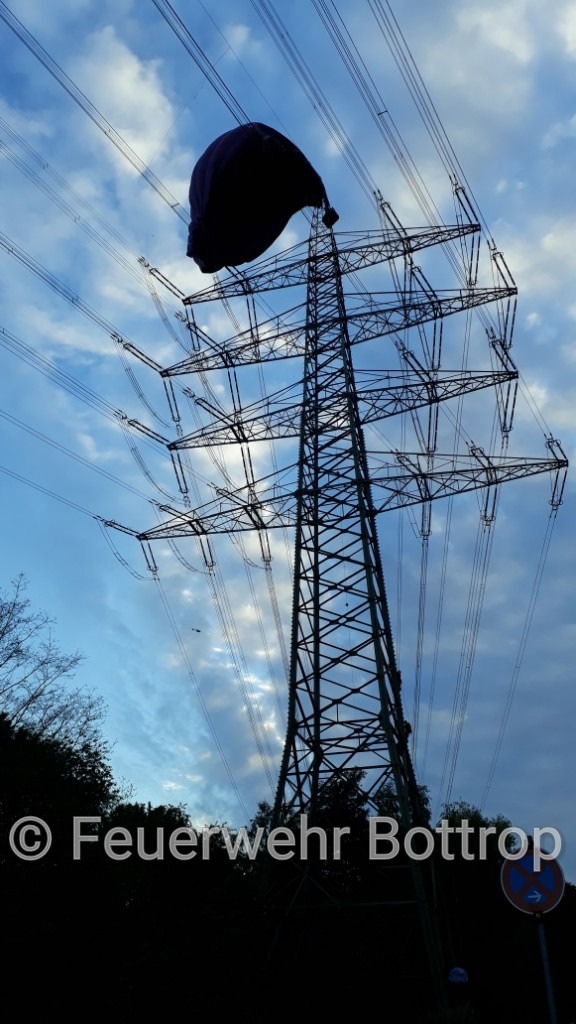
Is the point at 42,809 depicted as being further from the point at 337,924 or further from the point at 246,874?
the point at 337,924

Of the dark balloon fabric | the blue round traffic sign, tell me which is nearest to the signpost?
the blue round traffic sign

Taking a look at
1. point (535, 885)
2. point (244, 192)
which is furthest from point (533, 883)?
point (244, 192)

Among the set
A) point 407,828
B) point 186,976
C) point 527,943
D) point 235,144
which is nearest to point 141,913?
point 186,976

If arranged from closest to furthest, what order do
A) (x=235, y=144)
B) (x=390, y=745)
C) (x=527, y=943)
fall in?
(x=235, y=144), (x=390, y=745), (x=527, y=943)

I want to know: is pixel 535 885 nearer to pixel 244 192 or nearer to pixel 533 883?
pixel 533 883

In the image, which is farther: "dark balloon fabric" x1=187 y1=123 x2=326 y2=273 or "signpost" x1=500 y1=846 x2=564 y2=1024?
"dark balloon fabric" x1=187 y1=123 x2=326 y2=273

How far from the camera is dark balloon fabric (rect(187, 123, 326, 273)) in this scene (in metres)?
14.0

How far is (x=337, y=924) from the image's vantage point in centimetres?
1716

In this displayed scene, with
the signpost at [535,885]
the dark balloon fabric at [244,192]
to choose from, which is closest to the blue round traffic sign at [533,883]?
the signpost at [535,885]

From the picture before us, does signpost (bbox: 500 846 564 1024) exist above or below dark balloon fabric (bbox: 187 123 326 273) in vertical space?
below

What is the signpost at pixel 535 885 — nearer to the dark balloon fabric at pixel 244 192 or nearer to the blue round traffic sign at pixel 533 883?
the blue round traffic sign at pixel 533 883

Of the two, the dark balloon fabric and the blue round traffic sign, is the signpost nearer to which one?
the blue round traffic sign

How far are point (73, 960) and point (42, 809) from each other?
333 cm

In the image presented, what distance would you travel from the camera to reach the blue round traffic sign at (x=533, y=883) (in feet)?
23.7
